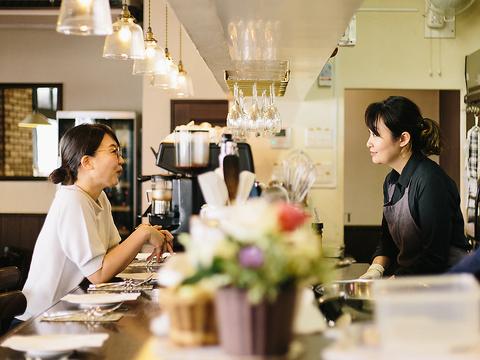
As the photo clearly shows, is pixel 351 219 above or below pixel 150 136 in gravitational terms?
below

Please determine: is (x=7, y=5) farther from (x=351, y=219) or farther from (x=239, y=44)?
(x=239, y=44)

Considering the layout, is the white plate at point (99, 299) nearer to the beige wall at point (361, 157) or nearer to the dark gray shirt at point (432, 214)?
the dark gray shirt at point (432, 214)

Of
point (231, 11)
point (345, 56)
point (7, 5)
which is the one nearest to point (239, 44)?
point (231, 11)

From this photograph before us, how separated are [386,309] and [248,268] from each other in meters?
0.27

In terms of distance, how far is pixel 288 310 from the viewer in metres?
1.47

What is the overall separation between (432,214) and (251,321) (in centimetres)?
186

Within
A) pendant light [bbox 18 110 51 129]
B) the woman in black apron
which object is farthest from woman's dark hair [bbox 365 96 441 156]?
pendant light [bbox 18 110 51 129]

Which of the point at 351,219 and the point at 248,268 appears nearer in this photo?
the point at 248,268

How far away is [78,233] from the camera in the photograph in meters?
3.23

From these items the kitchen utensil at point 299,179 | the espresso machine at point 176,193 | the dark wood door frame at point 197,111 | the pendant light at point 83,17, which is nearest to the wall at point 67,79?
the dark wood door frame at point 197,111

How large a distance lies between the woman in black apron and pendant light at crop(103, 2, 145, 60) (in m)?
1.09

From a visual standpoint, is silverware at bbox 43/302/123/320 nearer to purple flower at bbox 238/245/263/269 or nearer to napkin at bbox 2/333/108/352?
napkin at bbox 2/333/108/352

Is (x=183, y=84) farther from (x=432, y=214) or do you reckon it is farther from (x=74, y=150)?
(x=432, y=214)

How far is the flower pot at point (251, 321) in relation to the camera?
1428 mm
